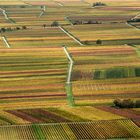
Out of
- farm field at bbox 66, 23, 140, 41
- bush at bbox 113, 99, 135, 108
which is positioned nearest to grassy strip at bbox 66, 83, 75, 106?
bush at bbox 113, 99, 135, 108

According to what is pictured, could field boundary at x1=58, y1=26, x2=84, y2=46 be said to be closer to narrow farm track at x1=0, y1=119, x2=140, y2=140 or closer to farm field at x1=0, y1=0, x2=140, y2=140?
farm field at x1=0, y1=0, x2=140, y2=140

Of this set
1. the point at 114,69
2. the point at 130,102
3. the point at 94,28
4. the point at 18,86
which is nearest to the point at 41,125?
the point at 130,102

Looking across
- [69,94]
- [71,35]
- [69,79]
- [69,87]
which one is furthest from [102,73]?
[71,35]

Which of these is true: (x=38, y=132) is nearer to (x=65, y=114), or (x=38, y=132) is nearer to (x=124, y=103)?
(x=65, y=114)

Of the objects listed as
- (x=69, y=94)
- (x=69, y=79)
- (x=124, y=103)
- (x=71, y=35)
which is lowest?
(x=71, y=35)

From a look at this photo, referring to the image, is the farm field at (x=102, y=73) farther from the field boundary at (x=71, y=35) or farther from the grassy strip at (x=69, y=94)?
the field boundary at (x=71, y=35)

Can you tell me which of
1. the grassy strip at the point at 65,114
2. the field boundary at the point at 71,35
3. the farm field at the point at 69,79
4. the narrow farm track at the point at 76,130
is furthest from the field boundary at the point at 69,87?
the field boundary at the point at 71,35

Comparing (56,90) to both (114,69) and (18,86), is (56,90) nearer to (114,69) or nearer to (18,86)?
(18,86)

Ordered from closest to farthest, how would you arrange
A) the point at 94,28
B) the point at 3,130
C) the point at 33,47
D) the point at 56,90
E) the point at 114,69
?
the point at 3,130, the point at 56,90, the point at 114,69, the point at 33,47, the point at 94,28
